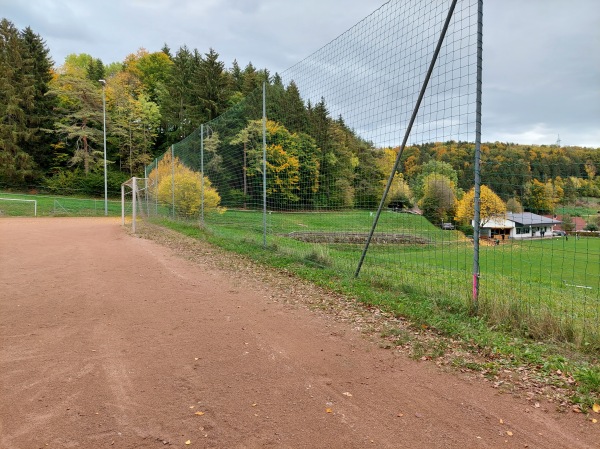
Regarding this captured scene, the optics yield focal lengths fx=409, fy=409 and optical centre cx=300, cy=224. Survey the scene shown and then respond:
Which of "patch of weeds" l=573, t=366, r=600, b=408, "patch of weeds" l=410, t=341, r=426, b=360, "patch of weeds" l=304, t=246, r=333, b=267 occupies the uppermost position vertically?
"patch of weeds" l=304, t=246, r=333, b=267

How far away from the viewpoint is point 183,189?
52.1 feet

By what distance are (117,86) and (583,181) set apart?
5308 centimetres

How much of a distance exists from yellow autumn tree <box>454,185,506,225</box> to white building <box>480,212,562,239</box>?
0.20 feet

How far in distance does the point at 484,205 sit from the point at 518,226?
15.8 inches

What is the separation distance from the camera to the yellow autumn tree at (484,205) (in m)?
4.41

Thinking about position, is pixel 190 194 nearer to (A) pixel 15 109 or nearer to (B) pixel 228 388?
(B) pixel 228 388

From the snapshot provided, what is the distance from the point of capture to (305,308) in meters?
5.19

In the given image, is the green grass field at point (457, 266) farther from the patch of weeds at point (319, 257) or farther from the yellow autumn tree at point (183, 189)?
the yellow autumn tree at point (183, 189)

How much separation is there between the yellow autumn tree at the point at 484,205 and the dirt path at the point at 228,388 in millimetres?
1893

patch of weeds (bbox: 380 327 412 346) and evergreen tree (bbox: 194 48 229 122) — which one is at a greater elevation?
evergreen tree (bbox: 194 48 229 122)

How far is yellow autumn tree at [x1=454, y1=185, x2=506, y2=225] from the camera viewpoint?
4.41 metres

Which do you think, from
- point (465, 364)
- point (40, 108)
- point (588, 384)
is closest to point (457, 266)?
point (465, 364)

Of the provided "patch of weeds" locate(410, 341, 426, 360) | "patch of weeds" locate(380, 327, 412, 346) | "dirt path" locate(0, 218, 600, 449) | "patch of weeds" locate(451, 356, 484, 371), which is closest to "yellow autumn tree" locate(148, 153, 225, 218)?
"dirt path" locate(0, 218, 600, 449)

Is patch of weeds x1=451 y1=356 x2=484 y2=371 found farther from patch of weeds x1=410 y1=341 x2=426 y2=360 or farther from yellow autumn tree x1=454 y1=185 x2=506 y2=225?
yellow autumn tree x1=454 y1=185 x2=506 y2=225
